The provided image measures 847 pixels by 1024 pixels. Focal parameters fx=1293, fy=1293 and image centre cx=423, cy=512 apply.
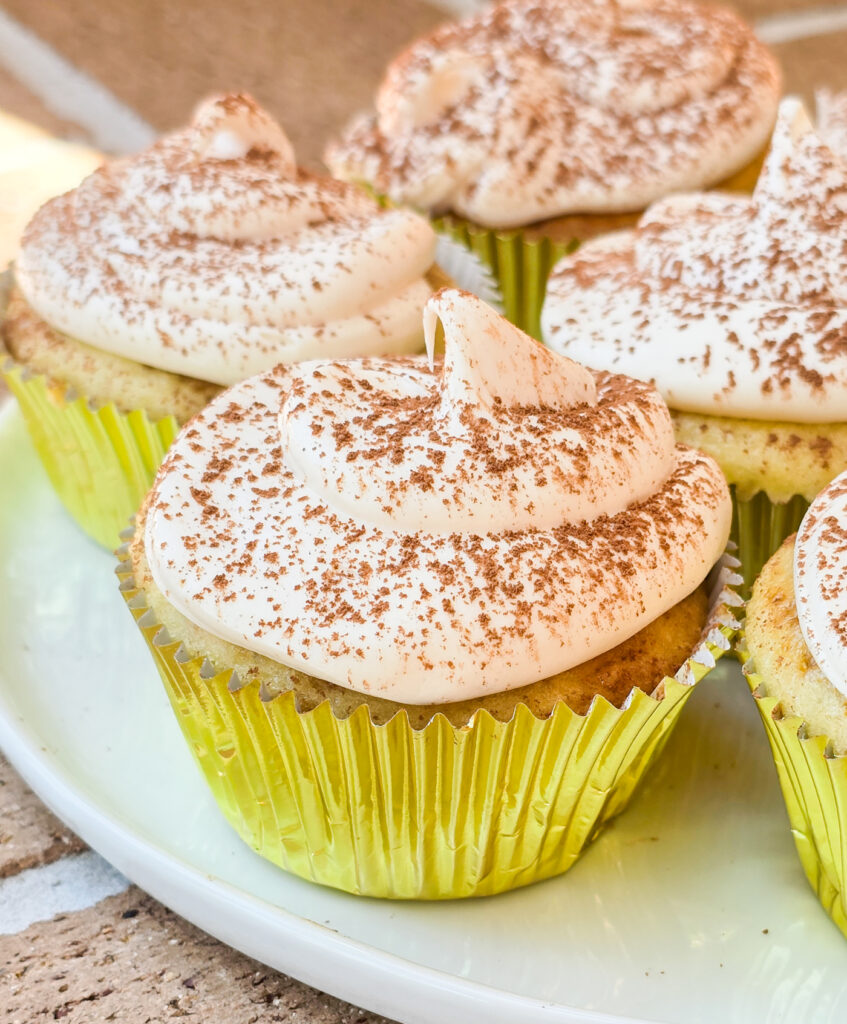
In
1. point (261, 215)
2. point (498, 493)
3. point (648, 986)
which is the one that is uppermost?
point (261, 215)

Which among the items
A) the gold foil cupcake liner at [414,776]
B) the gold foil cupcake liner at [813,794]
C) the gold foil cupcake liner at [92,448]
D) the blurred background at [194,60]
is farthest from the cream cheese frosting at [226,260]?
the blurred background at [194,60]

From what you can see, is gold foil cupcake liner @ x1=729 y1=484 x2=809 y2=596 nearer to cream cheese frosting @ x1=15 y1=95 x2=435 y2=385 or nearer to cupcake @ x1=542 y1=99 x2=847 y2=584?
cupcake @ x1=542 y1=99 x2=847 y2=584

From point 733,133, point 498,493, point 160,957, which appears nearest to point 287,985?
point 160,957

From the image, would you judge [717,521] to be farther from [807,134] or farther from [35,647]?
[35,647]

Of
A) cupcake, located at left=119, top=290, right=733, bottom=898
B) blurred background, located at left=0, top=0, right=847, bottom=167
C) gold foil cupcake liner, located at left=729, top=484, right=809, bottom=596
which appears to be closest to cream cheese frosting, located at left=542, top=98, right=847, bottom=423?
gold foil cupcake liner, located at left=729, top=484, right=809, bottom=596

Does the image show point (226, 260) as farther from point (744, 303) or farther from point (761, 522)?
point (761, 522)

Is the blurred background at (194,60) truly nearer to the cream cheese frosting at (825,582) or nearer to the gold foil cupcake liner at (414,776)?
the gold foil cupcake liner at (414,776)

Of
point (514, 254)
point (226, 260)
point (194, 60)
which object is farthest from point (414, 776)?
point (194, 60)
